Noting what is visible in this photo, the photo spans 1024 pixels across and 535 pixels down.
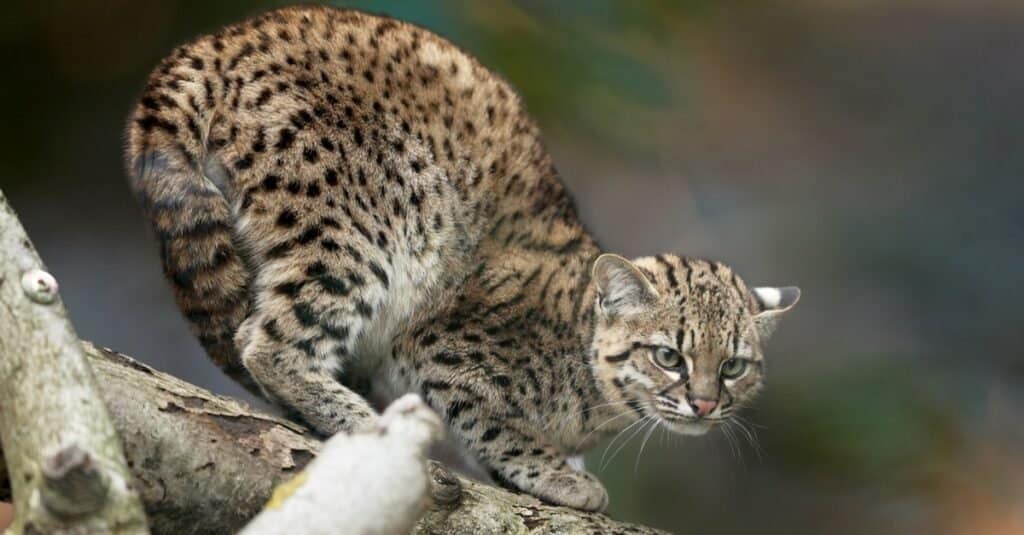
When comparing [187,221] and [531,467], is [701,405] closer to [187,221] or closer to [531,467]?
[531,467]

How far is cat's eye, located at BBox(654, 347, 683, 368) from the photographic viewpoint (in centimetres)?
423

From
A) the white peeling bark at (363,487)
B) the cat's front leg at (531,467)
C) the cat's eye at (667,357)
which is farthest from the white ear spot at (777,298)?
the white peeling bark at (363,487)

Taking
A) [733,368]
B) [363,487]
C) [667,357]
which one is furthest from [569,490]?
[363,487]

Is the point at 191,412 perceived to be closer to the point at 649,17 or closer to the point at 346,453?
the point at 346,453

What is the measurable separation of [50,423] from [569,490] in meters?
2.12

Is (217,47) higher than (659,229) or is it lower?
lower

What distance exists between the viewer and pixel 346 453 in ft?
7.86

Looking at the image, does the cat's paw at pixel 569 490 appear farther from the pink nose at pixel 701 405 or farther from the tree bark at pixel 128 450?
the pink nose at pixel 701 405

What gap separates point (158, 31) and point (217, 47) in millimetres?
1941

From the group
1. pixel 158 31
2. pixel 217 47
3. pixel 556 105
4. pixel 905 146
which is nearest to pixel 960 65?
pixel 905 146

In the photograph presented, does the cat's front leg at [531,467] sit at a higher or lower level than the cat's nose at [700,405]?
lower

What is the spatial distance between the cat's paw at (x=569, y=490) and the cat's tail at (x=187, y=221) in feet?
4.17

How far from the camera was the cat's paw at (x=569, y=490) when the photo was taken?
4148 millimetres

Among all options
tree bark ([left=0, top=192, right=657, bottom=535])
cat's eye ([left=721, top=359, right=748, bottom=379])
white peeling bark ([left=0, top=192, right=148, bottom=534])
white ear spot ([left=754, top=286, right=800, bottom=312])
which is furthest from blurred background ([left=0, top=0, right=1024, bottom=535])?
white peeling bark ([left=0, top=192, right=148, bottom=534])
